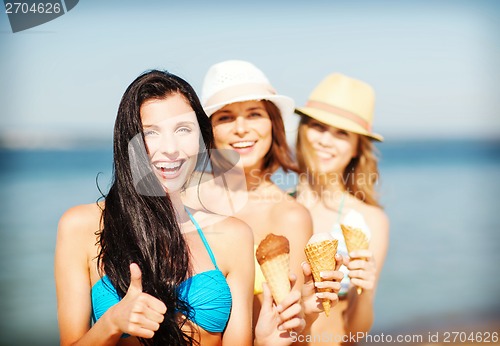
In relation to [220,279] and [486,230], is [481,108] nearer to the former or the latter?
[486,230]

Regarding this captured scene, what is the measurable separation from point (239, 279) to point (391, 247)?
10.4 feet

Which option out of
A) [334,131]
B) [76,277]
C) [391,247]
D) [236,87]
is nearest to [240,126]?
[236,87]

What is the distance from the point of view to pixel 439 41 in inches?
114

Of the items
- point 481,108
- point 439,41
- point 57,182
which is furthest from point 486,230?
point 57,182

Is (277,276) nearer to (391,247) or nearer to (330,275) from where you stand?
(330,275)

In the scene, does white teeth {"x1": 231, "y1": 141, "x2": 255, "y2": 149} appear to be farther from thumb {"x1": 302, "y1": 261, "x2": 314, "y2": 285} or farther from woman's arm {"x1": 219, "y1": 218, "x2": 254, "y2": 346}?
thumb {"x1": 302, "y1": 261, "x2": 314, "y2": 285}

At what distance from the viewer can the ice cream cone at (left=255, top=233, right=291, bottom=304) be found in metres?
2.19

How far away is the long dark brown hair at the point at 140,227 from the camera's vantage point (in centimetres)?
A: 200

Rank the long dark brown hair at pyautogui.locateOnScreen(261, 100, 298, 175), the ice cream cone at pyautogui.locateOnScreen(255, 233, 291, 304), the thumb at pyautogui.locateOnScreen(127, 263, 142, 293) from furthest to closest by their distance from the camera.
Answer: the long dark brown hair at pyautogui.locateOnScreen(261, 100, 298, 175)
the ice cream cone at pyautogui.locateOnScreen(255, 233, 291, 304)
the thumb at pyautogui.locateOnScreen(127, 263, 142, 293)

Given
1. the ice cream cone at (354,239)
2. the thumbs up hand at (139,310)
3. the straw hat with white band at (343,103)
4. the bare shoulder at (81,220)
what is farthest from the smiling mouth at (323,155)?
the thumbs up hand at (139,310)

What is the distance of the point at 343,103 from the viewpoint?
2.88 metres

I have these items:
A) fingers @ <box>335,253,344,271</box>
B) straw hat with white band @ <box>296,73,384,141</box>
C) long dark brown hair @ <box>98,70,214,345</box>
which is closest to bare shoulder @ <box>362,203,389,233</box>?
straw hat with white band @ <box>296,73,384,141</box>

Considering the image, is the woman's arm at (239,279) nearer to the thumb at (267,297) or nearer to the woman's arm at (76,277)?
the thumb at (267,297)

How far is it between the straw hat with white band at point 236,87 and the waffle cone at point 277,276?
2.32 feet
